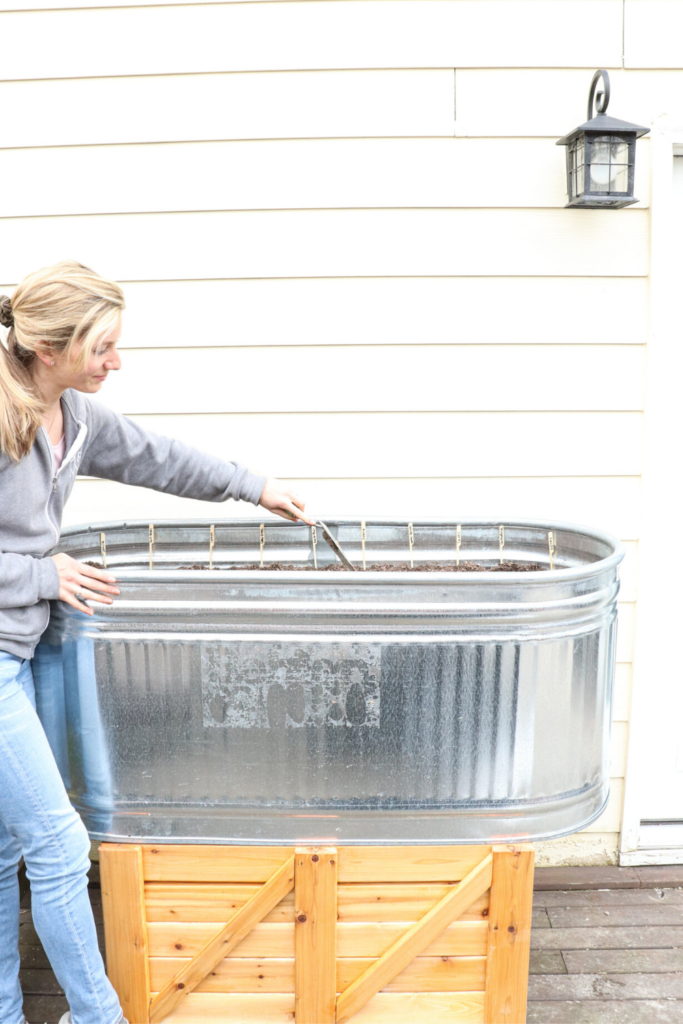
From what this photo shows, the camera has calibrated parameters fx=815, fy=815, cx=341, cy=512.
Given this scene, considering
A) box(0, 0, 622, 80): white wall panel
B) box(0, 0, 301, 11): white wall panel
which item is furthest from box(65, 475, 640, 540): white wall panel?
box(0, 0, 301, 11): white wall panel

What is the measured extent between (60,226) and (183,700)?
1.27 metres

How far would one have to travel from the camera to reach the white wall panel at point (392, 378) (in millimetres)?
2074

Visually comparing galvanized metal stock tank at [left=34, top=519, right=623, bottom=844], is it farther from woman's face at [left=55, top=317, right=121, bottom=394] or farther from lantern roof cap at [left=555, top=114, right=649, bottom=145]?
lantern roof cap at [left=555, top=114, right=649, bottom=145]

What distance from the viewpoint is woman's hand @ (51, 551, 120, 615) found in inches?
54.4

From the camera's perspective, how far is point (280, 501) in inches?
65.1

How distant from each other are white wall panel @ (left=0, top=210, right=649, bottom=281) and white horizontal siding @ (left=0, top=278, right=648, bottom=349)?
0.10ft

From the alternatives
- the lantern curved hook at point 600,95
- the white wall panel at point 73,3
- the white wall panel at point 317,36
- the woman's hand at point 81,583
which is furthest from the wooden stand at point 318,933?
the white wall panel at point 73,3

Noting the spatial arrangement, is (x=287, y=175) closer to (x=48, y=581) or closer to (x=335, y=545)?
(x=335, y=545)

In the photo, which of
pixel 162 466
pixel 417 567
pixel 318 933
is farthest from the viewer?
pixel 417 567

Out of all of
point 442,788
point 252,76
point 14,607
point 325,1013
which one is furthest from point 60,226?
point 325,1013

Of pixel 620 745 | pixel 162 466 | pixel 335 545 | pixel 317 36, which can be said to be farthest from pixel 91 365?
pixel 620 745

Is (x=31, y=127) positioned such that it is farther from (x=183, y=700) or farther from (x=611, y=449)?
(x=611, y=449)

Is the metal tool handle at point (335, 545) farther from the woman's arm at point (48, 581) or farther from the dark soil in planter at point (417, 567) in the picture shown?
the woman's arm at point (48, 581)

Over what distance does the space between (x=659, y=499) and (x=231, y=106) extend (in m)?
1.47
